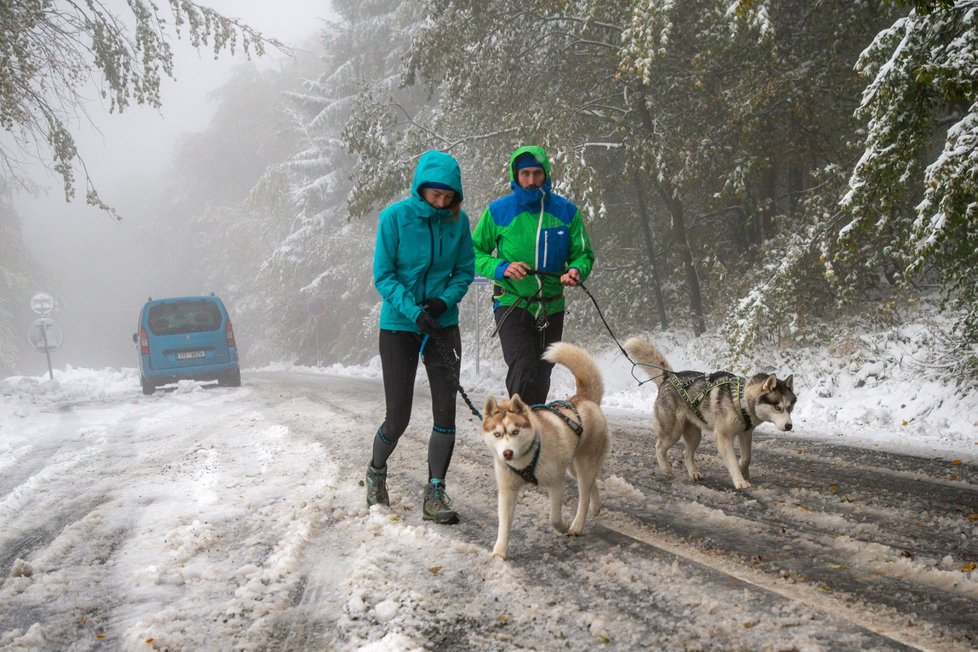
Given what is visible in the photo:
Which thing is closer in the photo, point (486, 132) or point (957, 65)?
point (957, 65)

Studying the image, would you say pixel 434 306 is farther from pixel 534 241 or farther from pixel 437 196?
pixel 534 241

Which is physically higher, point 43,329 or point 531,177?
point 531,177

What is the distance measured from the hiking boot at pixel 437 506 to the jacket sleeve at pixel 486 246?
5.18 feet

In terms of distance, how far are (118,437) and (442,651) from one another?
7450 mm

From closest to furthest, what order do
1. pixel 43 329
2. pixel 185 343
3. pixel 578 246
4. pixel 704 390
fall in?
pixel 578 246
pixel 704 390
pixel 185 343
pixel 43 329

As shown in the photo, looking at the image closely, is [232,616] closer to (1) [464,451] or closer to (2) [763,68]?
(1) [464,451]

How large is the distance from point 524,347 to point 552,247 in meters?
0.79

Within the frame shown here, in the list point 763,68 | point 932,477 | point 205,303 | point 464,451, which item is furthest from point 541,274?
point 205,303

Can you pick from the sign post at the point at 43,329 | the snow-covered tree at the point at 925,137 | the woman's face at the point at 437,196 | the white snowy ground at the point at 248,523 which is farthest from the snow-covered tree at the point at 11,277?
the snow-covered tree at the point at 925,137

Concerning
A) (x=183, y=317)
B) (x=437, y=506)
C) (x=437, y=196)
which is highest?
(x=437, y=196)

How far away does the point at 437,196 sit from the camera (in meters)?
4.10

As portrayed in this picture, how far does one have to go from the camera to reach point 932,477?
4.86m

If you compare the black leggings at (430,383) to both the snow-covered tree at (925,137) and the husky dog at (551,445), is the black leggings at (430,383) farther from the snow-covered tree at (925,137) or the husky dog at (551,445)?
the snow-covered tree at (925,137)

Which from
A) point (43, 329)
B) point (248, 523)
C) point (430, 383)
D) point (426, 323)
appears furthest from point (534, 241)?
point (43, 329)
